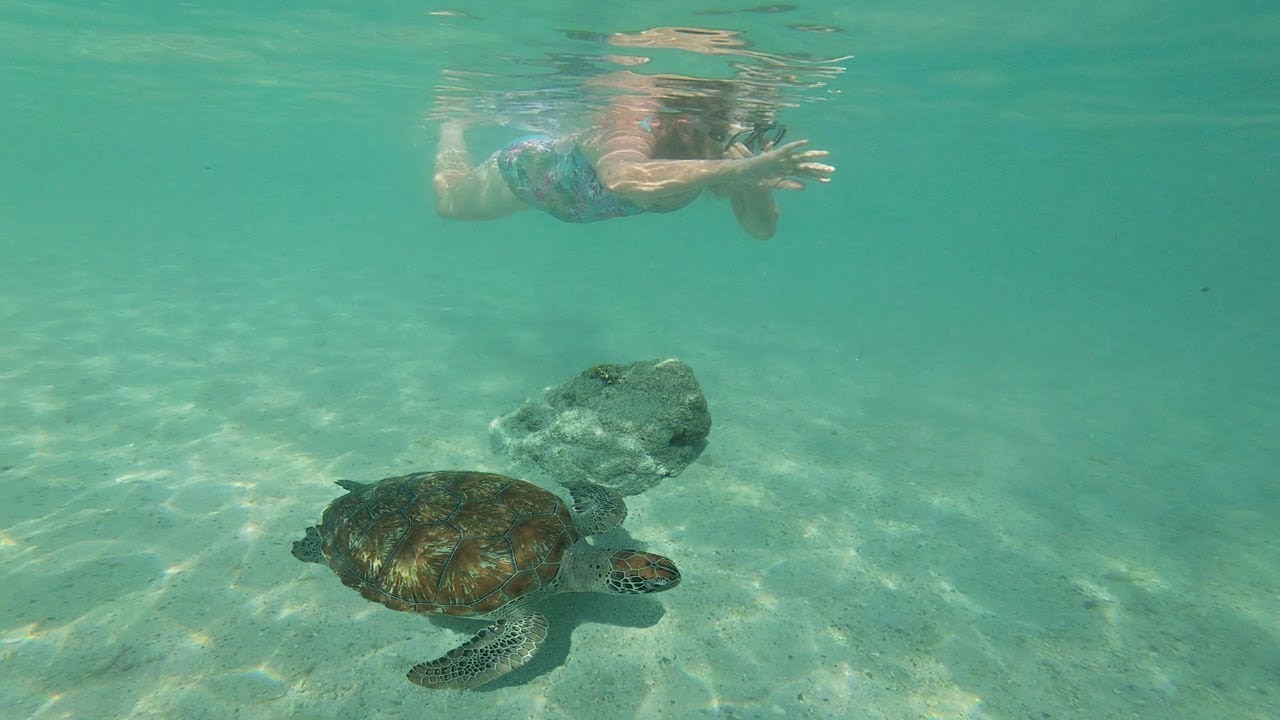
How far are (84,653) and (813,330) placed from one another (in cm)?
1567

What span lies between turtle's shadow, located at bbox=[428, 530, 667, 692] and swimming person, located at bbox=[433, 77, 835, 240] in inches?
152

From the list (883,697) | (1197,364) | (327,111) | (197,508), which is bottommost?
(1197,364)

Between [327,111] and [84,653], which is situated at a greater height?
[327,111]

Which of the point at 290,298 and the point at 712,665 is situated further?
the point at 290,298

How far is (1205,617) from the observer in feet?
16.3

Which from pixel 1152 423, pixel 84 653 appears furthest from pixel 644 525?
pixel 1152 423

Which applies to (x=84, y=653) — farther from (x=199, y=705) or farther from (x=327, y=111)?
(x=327, y=111)

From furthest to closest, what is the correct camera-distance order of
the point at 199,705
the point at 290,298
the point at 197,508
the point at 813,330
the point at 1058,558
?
the point at 813,330, the point at 290,298, the point at 1058,558, the point at 197,508, the point at 199,705

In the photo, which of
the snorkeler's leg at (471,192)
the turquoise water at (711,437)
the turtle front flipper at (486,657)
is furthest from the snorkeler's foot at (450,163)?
the turtle front flipper at (486,657)

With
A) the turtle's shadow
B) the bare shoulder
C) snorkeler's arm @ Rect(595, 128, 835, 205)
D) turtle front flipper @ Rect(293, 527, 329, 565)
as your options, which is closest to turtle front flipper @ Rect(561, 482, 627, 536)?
the turtle's shadow

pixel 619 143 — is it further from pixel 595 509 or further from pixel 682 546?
pixel 682 546

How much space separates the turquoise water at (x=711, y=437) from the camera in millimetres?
3869

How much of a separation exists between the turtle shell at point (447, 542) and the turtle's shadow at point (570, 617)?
1.86 ft

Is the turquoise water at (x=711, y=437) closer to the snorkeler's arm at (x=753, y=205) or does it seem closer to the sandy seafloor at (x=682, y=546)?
the sandy seafloor at (x=682, y=546)
